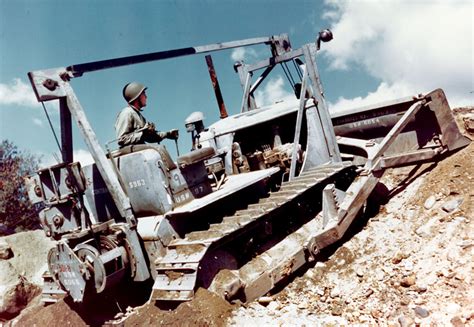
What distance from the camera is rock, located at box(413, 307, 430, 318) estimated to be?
351 cm

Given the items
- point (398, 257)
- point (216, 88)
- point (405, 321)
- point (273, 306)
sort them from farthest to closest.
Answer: point (216, 88)
point (398, 257)
point (273, 306)
point (405, 321)

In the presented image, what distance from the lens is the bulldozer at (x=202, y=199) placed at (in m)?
4.34

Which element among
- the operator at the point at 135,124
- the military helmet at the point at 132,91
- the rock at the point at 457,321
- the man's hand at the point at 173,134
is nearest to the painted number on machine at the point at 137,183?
the operator at the point at 135,124

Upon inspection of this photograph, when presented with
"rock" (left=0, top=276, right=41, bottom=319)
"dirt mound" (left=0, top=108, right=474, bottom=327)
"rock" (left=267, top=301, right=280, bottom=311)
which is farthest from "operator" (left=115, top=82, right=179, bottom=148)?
"rock" (left=0, top=276, right=41, bottom=319)

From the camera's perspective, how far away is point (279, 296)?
4.65 meters

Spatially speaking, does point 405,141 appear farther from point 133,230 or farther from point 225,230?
point 133,230

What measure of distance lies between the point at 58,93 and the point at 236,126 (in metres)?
3.10

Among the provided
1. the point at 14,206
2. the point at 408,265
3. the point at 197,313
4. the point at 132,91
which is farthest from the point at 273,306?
the point at 14,206

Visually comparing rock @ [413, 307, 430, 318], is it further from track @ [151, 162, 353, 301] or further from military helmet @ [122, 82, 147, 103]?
military helmet @ [122, 82, 147, 103]

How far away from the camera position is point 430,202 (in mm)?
5605

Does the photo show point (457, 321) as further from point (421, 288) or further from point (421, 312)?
point (421, 288)

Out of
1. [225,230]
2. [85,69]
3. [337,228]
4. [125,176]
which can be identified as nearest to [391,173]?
[337,228]

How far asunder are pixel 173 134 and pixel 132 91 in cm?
92

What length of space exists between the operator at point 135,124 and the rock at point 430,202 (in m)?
3.72
